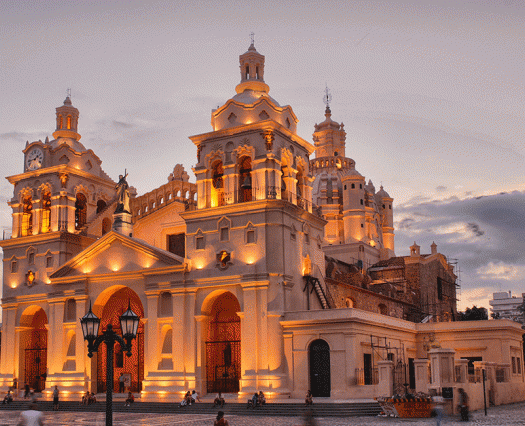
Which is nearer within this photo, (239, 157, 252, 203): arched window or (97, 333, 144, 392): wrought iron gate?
(239, 157, 252, 203): arched window

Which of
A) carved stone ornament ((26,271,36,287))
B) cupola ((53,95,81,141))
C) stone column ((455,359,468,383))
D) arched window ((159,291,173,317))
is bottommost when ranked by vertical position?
stone column ((455,359,468,383))

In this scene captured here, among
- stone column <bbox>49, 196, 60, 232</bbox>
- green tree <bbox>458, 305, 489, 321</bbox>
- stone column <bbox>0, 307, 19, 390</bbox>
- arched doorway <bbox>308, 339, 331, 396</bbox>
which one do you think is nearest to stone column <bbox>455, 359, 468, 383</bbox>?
arched doorway <bbox>308, 339, 331, 396</bbox>

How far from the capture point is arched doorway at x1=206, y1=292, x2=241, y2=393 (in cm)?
4269

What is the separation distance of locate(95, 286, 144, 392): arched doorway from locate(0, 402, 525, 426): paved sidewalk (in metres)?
8.04

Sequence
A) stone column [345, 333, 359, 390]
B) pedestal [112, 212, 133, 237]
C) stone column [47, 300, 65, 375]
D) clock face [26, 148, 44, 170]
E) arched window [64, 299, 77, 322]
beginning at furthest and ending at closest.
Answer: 1. clock face [26, 148, 44, 170]
2. pedestal [112, 212, 133, 237]
3. arched window [64, 299, 77, 322]
4. stone column [47, 300, 65, 375]
5. stone column [345, 333, 359, 390]

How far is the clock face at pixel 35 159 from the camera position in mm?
53125

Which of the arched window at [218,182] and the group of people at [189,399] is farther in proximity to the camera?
the arched window at [218,182]

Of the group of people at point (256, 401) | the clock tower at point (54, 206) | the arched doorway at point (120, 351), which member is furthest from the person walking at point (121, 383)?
the group of people at point (256, 401)

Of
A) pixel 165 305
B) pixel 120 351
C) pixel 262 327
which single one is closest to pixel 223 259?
pixel 165 305

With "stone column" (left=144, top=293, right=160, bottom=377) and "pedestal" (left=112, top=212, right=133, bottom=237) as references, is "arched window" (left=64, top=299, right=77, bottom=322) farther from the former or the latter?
"stone column" (left=144, top=293, right=160, bottom=377)

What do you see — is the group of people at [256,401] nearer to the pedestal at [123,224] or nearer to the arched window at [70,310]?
the pedestal at [123,224]

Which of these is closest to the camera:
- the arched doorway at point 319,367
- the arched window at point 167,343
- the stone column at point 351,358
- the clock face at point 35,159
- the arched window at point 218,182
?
the stone column at point 351,358

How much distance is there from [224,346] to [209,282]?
14.0ft

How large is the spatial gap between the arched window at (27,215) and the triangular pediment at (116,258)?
643 cm
